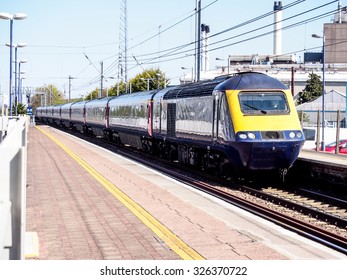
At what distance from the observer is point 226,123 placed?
16.3 meters

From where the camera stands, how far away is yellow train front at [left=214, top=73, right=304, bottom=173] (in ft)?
51.5

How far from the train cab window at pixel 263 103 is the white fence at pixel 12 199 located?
1305 centimetres

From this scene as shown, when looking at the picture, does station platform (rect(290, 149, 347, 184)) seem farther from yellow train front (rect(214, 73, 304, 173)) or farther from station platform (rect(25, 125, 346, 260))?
station platform (rect(25, 125, 346, 260))

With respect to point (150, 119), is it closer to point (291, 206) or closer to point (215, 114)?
point (215, 114)

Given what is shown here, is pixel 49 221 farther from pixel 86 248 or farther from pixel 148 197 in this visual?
pixel 148 197

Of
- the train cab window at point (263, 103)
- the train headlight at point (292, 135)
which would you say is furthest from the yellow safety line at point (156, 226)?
the train headlight at point (292, 135)

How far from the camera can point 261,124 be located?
622 inches

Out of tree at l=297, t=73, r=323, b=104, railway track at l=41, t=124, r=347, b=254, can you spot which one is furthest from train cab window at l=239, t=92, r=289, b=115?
tree at l=297, t=73, r=323, b=104

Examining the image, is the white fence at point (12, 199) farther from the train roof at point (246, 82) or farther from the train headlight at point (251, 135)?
the train roof at point (246, 82)

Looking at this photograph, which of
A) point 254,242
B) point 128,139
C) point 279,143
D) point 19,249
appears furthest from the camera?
point 128,139

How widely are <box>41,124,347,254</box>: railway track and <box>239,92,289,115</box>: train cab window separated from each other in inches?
86.3
